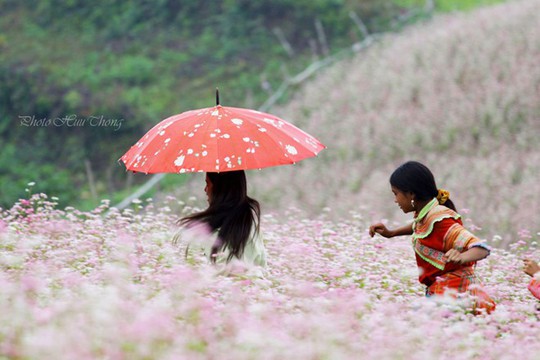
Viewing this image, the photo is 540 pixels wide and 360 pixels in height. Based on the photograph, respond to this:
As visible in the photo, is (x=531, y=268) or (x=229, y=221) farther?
(x=531, y=268)

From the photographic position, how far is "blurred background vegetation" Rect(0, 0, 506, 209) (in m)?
19.1

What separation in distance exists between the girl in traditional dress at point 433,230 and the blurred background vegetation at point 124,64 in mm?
12543

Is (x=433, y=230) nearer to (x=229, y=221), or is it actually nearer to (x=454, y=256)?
(x=454, y=256)

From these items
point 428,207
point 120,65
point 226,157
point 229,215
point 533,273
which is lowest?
point 533,273

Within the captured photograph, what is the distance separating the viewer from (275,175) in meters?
16.6

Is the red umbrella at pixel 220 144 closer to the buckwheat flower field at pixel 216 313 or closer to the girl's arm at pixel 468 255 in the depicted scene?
the buckwheat flower field at pixel 216 313

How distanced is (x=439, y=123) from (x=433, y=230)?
34.3 ft

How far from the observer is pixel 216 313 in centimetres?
425

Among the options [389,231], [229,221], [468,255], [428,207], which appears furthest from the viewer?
[389,231]

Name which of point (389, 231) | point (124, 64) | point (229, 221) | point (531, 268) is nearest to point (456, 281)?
point (531, 268)

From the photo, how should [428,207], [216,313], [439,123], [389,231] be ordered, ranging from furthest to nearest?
[439,123], [389,231], [428,207], [216,313]

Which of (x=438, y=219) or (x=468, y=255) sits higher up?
(x=438, y=219)

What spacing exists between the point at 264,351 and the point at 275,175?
12918 mm

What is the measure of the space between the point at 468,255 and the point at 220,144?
Answer: 1.94 m
